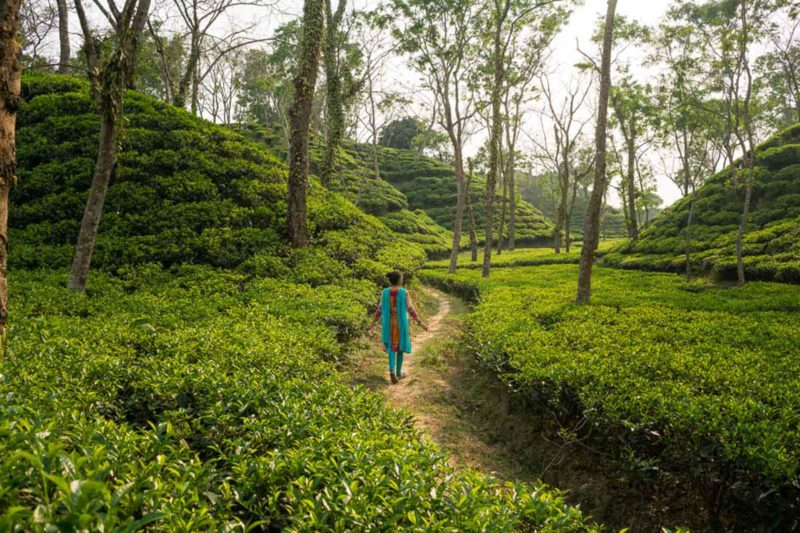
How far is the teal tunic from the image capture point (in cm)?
716

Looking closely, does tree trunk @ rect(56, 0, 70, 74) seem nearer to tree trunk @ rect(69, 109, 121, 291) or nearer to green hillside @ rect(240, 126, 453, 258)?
tree trunk @ rect(69, 109, 121, 291)

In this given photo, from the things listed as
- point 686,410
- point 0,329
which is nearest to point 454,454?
point 686,410

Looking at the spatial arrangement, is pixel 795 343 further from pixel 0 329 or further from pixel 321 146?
pixel 321 146

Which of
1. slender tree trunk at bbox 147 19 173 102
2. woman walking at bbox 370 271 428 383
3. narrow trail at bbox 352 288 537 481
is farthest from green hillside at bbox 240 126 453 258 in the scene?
woman walking at bbox 370 271 428 383

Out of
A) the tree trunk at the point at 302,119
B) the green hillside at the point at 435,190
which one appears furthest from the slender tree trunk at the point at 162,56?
the green hillside at the point at 435,190

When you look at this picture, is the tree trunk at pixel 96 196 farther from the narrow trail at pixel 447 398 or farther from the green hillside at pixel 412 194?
the green hillside at pixel 412 194

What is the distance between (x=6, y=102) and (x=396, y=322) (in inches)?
214

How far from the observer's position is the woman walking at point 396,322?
718cm

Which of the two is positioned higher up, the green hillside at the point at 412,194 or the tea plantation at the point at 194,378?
the green hillside at the point at 412,194

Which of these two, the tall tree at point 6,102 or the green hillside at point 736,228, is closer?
the tall tree at point 6,102

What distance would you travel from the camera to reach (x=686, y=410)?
3850 millimetres

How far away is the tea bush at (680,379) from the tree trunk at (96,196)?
7.64m

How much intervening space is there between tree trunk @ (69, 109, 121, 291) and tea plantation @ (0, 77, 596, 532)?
0.46 metres

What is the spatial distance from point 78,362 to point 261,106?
57.0m
